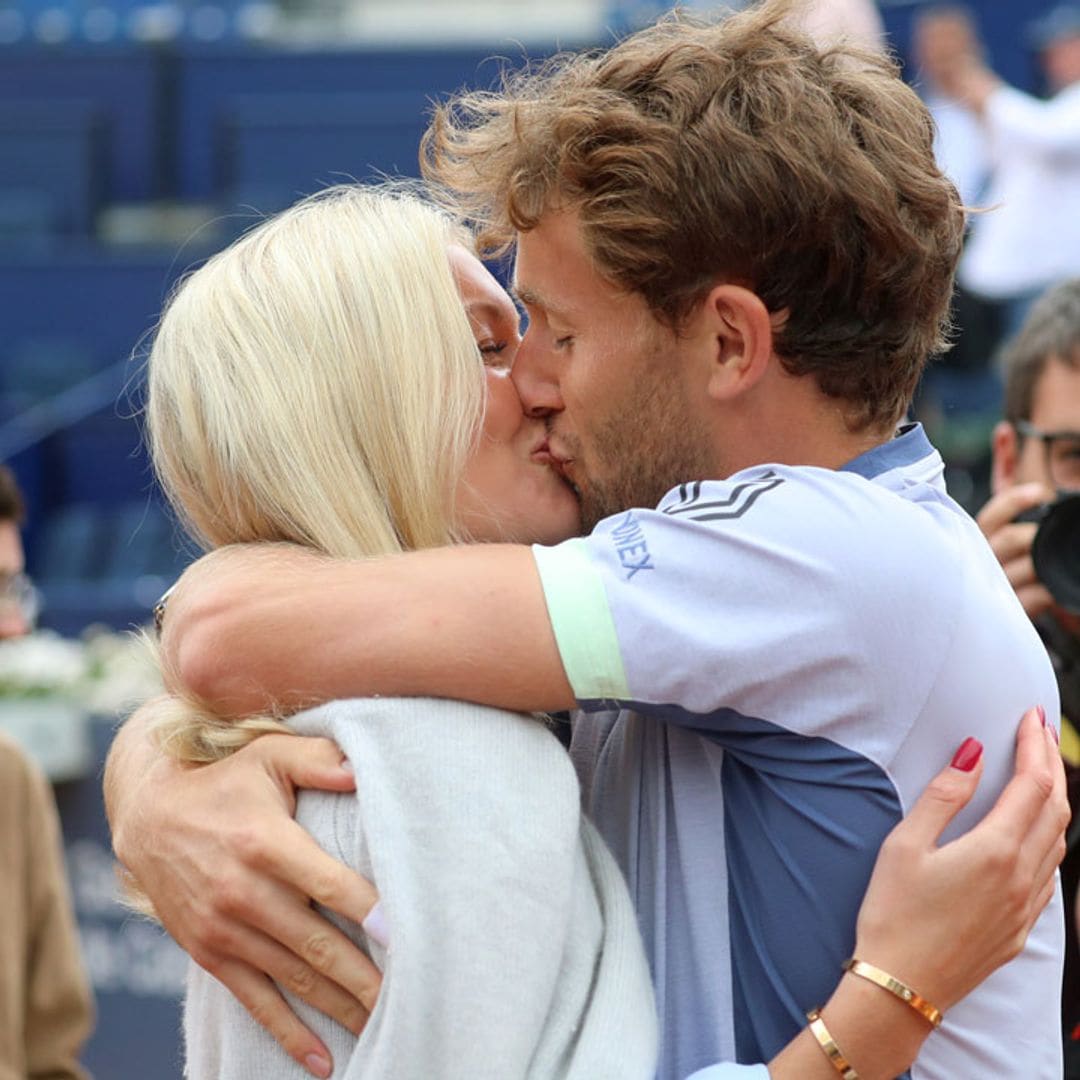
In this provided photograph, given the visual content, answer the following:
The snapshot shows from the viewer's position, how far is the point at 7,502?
14.9ft

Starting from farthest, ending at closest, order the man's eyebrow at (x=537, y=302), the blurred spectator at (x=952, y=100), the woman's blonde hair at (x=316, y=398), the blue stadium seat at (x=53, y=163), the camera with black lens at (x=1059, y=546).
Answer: the blue stadium seat at (x=53, y=163), the blurred spectator at (x=952, y=100), the camera with black lens at (x=1059, y=546), the man's eyebrow at (x=537, y=302), the woman's blonde hair at (x=316, y=398)

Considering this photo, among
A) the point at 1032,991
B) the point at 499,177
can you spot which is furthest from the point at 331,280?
the point at 1032,991

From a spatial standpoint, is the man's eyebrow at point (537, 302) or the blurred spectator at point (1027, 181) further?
the blurred spectator at point (1027, 181)

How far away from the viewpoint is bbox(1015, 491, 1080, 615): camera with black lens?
7.83 feet

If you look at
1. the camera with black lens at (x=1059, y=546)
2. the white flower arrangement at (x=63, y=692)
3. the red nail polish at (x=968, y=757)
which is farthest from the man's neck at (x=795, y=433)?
the white flower arrangement at (x=63, y=692)

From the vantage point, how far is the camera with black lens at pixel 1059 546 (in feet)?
7.83

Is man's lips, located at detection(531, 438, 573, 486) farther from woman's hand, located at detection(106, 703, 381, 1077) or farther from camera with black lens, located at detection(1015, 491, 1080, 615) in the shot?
camera with black lens, located at detection(1015, 491, 1080, 615)

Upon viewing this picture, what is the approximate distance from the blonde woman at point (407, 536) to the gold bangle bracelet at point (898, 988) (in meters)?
0.20

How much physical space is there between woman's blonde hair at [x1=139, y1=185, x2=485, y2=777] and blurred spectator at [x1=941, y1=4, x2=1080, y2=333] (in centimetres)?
549

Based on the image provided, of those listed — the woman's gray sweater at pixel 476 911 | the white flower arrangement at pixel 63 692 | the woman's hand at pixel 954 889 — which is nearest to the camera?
the woman's gray sweater at pixel 476 911

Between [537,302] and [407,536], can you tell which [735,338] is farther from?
[407,536]

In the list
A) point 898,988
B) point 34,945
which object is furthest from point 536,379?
point 34,945

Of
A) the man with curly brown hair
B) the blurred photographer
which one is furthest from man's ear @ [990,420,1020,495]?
the man with curly brown hair

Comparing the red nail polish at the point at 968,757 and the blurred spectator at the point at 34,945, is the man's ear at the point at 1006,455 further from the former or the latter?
the blurred spectator at the point at 34,945
